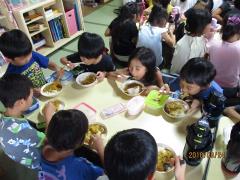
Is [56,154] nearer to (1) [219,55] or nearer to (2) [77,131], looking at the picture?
(2) [77,131]

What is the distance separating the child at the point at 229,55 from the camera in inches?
68.5

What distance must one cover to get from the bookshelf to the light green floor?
0.10 meters

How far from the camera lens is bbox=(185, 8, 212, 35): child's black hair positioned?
1922 millimetres

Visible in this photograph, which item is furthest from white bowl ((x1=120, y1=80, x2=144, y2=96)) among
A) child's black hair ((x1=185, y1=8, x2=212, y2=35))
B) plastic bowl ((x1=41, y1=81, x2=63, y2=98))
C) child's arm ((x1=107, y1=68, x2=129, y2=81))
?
child's black hair ((x1=185, y1=8, x2=212, y2=35))

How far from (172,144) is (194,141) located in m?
0.21

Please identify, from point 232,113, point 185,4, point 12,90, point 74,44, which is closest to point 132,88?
point 232,113

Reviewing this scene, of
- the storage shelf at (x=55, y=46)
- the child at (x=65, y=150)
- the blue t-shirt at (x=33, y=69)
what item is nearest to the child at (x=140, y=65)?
the blue t-shirt at (x=33, y=69)

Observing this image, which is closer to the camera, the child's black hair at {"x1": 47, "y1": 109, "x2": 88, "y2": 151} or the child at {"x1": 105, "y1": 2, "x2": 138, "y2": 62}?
the child's black hair at {"x1": 47, "y1": 109, "x2": 88, "y2": 151}

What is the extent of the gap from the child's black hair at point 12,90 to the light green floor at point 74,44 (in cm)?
70

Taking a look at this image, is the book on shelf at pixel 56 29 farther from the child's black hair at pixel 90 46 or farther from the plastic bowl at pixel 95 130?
the plastic bowl at pixel 95 130

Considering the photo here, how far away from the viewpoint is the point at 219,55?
1812 mm

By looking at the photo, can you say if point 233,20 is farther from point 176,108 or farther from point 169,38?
point 176,108

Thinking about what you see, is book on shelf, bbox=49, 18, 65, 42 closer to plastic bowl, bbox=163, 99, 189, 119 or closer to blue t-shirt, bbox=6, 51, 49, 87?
blue t-shirt, bbox=6, 51, 49, 87

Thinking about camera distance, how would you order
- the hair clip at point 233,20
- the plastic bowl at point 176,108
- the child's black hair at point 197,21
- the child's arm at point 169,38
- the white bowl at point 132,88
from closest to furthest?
the plastic bowl at point 176,108 → the white bowl at point 132,88 → the hair clip at point 233,20 → the child's black hair at point 197,21 → the child's arm at point 169,38
